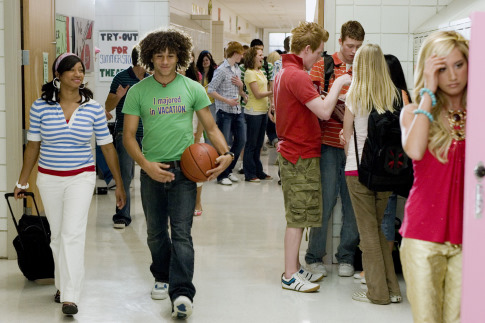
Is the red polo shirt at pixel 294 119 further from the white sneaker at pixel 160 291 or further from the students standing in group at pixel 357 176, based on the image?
the white sneaker at pixel 160 291

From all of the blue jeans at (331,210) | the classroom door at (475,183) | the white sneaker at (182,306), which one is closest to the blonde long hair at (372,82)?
the blue jeans at (331,210)

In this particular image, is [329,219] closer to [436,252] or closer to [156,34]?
[156,34]

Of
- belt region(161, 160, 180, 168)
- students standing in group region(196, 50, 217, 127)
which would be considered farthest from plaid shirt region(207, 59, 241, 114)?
belt region(161, 160, 180, 168)

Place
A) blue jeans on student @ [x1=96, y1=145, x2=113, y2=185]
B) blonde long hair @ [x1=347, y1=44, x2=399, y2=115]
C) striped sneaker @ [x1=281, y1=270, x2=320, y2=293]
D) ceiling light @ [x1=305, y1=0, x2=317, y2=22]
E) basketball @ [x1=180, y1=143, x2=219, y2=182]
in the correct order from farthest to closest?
ceiling light @ [x1=305, y1=0, x2=317, y2=22] → blue jeans on student @ [x1=96, y1=145, x2=113, y2=185] → striped sneaker @ [x1=281, y1=270, x2=320, y2=293] → blonde long hair @ [x1=347, y1=44, x2=399, y2=115] → basketball @ [x1=180, y1=143, x2=219, y2=182]

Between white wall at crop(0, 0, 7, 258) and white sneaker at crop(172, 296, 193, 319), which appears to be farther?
white wall at crop(0, 0, 7, 258)

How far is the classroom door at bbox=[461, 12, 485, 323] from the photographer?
8.15ft

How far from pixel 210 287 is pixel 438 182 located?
2550mm

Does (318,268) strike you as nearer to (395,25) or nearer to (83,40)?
(395,25)

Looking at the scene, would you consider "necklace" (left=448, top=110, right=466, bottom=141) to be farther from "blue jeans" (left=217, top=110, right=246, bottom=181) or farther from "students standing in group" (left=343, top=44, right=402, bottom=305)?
"blue jeans" (left=217, top=110, right=246, bottom=181)

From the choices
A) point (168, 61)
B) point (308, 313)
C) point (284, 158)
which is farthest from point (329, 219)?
point (168, 61)

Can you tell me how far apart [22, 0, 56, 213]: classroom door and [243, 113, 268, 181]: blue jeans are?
363 centimetres

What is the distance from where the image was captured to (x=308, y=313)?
174 inches

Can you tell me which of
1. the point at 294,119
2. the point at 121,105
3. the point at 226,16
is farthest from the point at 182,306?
the point at 226,16

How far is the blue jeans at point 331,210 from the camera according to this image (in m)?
5.09
